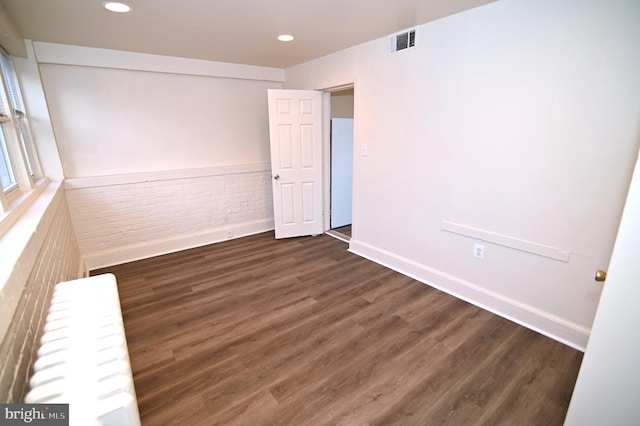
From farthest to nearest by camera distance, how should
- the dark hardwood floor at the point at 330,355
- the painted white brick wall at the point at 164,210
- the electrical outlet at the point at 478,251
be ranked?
the painted white brick wall at the point at 164,210 < the electrical outlet at the point at 478,251 < the dark hardwood floor at the point at 330,355

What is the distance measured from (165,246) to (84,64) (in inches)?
83.3

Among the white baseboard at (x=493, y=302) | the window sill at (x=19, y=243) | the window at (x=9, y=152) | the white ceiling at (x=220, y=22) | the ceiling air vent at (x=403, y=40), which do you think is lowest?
the white baseboard at (x=493, y=302)

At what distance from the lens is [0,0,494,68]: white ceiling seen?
2.06 m

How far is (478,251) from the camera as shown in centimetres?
246

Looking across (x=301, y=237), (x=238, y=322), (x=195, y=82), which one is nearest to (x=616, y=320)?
(x=238, y=322)

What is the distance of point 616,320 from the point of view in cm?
97

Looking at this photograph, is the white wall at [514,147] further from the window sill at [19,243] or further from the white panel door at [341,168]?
the window sill at [19,243]

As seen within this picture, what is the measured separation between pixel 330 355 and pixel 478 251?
1.50m

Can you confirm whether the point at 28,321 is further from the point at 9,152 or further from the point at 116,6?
the point at 116,6

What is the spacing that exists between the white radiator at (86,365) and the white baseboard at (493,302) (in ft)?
8.12

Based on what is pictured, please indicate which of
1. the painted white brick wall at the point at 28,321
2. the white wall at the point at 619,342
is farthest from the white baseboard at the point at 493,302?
the painted white brick wall at the point at 28,321

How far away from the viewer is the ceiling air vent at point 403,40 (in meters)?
2.61

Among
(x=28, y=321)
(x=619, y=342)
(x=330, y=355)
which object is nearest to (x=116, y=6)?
(x=28, y=321)

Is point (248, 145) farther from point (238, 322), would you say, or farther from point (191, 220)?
point (238, 322)
